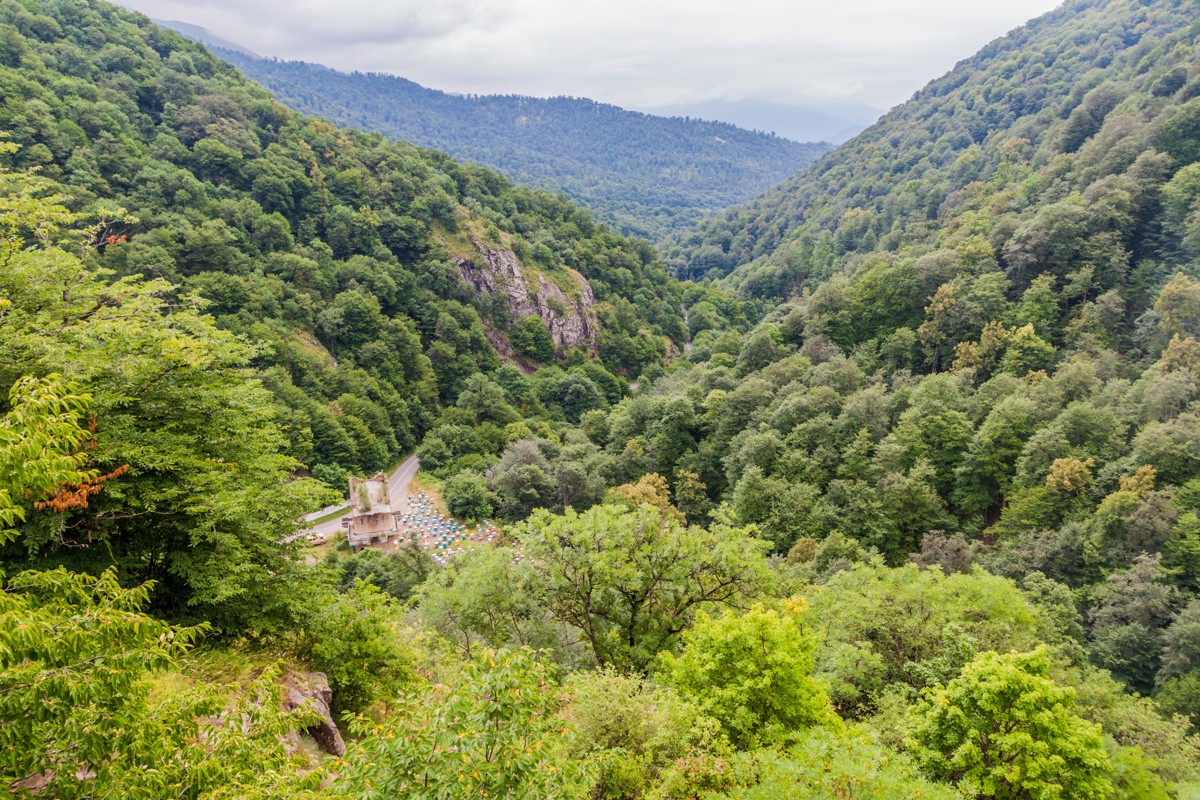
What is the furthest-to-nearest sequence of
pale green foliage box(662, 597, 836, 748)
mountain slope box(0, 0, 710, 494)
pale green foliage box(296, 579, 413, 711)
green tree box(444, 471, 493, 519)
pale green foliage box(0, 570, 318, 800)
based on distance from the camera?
mountain slope box(0, 0, 710, 494) < green tree box(444, 471, 493, 519) < pale green foliage box(296, 579, 413, 711) < pale green foliage box(662, 597, 836, 748) < pale green foliage box(0, 570, 318, 800)

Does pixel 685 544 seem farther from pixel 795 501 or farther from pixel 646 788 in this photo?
pixel 795 501

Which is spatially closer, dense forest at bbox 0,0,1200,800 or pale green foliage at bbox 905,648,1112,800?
dense forest at bbox 0,0,1200,800

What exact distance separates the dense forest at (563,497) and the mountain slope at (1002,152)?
110 cm

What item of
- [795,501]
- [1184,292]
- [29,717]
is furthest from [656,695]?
[1184,292]

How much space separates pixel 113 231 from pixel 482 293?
49.4 metres

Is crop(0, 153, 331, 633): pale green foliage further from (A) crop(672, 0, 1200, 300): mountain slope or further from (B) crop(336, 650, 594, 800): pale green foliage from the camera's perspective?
(A) crop(672, 0, 1200, 300): mountain slope

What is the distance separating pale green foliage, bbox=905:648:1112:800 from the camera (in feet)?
39.4

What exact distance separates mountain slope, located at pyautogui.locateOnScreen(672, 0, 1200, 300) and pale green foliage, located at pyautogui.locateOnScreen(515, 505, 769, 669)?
173 ft

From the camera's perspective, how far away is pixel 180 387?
12844 millimetres

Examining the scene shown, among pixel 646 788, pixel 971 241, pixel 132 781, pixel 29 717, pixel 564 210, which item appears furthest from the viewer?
pixel 564 210

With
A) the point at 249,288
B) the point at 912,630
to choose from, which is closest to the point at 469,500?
the point at 249,288

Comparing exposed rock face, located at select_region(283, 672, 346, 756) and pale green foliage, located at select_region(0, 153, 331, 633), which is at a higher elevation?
pale green foliage, located at select_region(0, 153, 331, 633)

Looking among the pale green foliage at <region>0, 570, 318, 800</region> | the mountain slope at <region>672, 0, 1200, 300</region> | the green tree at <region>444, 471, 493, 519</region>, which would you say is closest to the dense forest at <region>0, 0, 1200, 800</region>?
the pale green foliage at <region>0, 570, 318, 800</region>

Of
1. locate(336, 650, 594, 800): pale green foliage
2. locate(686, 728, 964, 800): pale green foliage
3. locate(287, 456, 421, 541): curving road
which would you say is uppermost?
locate(336, 650, 594, 800): pale green foliage
